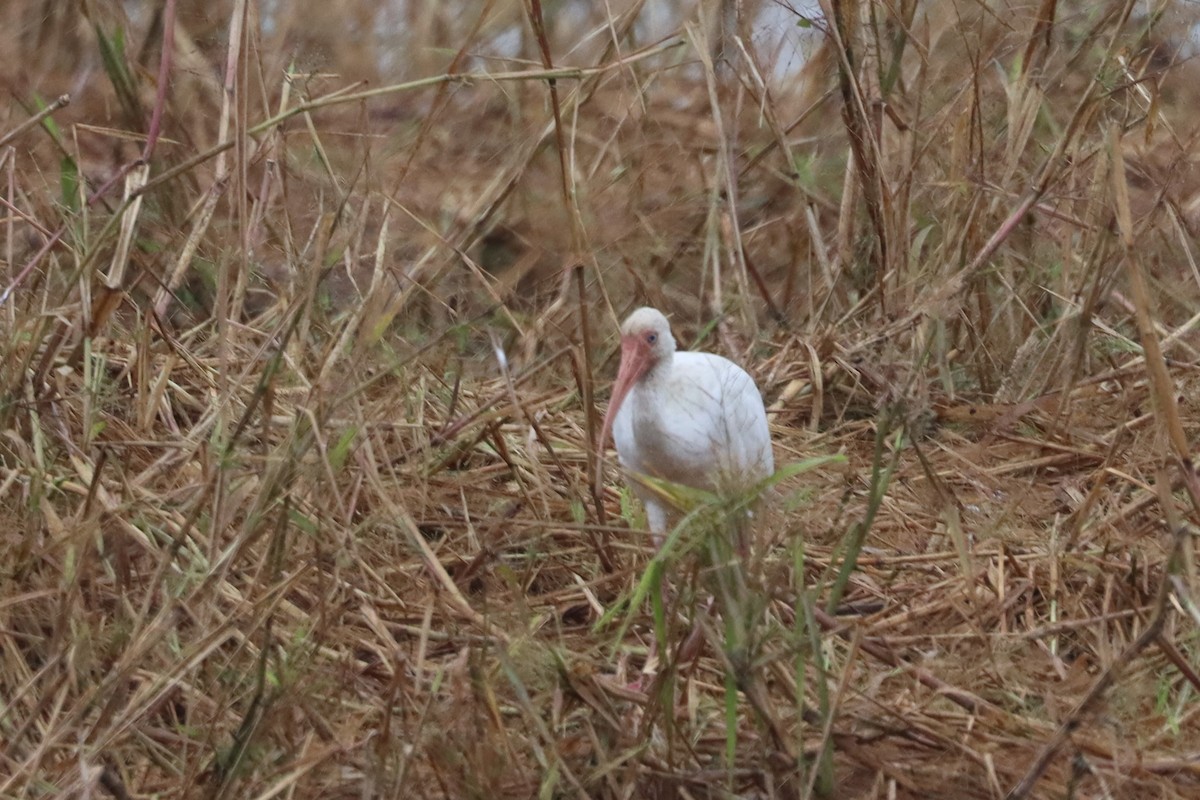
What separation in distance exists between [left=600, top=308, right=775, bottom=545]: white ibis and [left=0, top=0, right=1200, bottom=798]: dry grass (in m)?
0.17

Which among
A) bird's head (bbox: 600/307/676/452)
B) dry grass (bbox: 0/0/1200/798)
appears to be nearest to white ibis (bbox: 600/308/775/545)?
bird's head (bbox: 600/307/676/452)

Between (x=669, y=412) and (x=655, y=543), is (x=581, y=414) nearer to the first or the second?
(x=669, y=412)

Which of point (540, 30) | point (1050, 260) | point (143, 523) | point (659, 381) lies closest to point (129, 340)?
point (143, 523)

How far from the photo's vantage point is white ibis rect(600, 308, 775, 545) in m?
2.99

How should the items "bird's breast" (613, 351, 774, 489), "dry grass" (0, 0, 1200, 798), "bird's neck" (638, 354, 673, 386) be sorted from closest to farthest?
"dry grass" (0, 0, 1200, 798) → "bird's breast" (613, 351, 774, 489) → "bird's neck" (638, 354, 673, 386)

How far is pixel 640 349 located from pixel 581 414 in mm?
782

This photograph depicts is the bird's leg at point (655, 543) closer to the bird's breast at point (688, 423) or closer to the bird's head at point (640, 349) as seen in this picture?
the bird's breast at point (688, 423)

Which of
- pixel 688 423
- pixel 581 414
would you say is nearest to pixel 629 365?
pixel 688 423

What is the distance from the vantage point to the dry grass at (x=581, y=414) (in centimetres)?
203

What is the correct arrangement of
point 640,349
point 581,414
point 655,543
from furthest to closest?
point 581,414 → point 640,349 → point 655,543

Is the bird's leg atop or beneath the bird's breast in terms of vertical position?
beneath

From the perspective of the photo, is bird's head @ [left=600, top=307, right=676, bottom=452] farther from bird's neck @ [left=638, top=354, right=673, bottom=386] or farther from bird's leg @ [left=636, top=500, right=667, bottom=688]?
bird's leg @ [left=636, top=500, right=667, bottom=688]

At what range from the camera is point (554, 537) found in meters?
3.14

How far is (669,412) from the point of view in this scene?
3.04 metres
